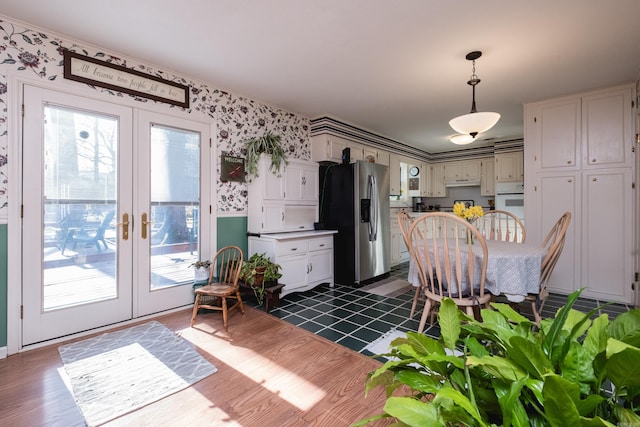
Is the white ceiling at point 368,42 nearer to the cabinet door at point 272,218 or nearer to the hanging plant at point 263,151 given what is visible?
the hanging plant at point 263,151

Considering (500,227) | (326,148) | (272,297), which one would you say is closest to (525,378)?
(272,297)

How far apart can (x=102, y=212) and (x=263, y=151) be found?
5.84 feet

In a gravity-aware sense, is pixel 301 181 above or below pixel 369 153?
below

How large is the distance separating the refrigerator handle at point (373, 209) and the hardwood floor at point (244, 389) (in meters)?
2.04

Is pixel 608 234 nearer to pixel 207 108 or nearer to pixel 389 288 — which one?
pixel 389 288

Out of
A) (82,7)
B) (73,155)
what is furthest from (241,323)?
(82,7)

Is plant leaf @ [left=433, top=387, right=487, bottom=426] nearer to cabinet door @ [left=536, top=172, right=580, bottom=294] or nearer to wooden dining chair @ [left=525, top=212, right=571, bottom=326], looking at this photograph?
wooden dining chair @ [left=525, top=212, right=571, bottom=326]

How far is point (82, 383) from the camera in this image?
1785 millimetres

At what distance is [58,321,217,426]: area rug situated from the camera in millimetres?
1626

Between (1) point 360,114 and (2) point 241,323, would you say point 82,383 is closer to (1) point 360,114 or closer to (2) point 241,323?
(2) point 241,323

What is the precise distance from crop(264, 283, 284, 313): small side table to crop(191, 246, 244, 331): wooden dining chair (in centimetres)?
26

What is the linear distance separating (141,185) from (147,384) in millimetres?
1795

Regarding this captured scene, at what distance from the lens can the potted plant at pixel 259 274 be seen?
120 inches

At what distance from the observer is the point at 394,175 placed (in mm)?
5633
